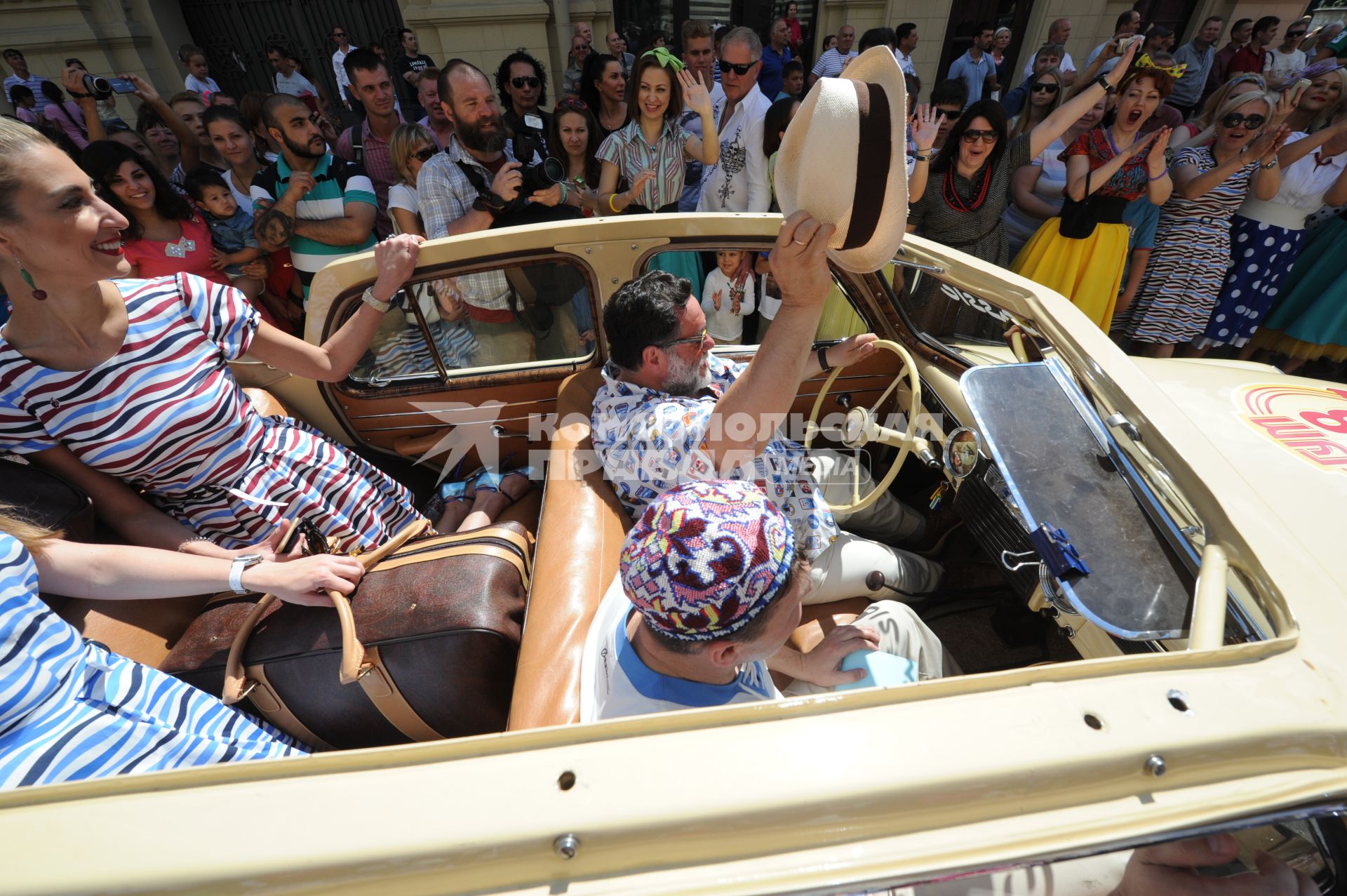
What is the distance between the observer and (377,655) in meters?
1.36

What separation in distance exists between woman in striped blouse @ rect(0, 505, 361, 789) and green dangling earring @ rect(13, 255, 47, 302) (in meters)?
0.50

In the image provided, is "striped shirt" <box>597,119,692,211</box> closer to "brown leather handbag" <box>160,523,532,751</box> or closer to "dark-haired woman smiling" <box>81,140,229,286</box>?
"dark-haired woman smiling" <box>81,140,229,286</box>

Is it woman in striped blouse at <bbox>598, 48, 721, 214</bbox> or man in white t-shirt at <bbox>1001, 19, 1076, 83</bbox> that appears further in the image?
man in white t-shirt at <bbox>1001, 19, 1076, 83</bbox>

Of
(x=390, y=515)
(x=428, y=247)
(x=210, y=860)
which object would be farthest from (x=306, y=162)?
(x=210, y=860)

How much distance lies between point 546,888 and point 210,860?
402mm

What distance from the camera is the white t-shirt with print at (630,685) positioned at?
3.67 ft

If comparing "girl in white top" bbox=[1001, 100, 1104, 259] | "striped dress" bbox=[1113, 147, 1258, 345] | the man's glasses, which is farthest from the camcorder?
"striped dress" bbox=[1113, 147, 1258, 345]

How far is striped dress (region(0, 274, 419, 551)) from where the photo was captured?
1.39 m

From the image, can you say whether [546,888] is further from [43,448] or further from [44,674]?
[43,448]

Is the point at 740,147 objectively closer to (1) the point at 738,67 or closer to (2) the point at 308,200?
(1) the point at 738,67

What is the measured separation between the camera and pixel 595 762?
78cm

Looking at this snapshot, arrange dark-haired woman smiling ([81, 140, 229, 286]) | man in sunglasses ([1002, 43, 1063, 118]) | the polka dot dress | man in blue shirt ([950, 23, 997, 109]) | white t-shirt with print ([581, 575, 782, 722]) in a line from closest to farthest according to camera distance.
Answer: white t-shirt with print ([581, 575, 782, 722]), dark-haired woman smiling ([81, 140, 229, 286]), the polka dot dress, man in sunglasses ([1002, 43, 1063, 118]), man in blue shirt ([950, 23, 997, 109])

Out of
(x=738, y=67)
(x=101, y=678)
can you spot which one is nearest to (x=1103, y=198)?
(x=738, y=67)

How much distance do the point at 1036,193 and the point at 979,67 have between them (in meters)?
4.94
